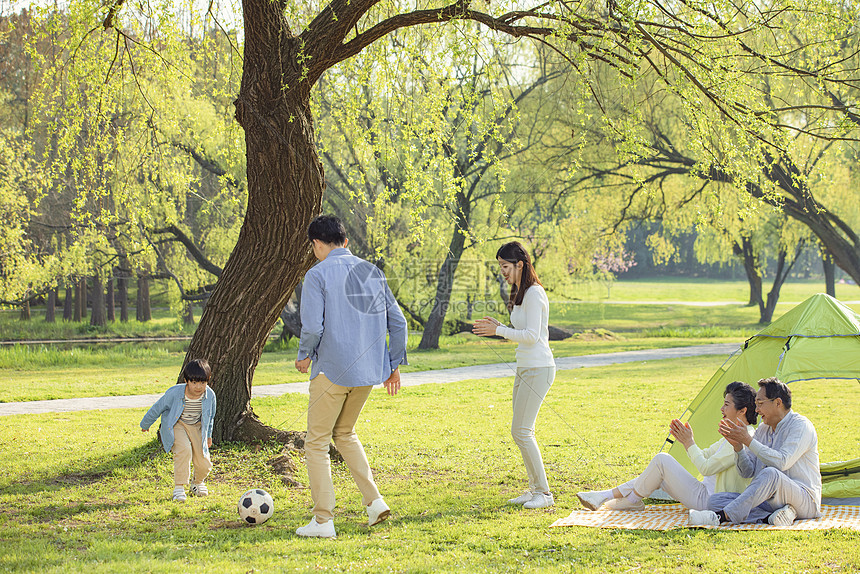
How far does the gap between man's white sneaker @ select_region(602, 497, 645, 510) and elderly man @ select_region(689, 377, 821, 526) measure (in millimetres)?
486

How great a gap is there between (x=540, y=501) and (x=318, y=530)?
1766mm

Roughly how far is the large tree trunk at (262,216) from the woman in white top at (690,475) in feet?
11.8

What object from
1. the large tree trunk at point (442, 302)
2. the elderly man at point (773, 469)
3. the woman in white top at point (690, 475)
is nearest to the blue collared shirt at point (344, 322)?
the woman in white top at point (690, 475)

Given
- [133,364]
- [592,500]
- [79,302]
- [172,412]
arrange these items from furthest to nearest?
[79,302]
[133,364]
[172,412]
[592,500]

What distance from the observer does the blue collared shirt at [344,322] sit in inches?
183

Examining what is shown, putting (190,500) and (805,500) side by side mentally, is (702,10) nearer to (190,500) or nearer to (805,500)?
(805,500)

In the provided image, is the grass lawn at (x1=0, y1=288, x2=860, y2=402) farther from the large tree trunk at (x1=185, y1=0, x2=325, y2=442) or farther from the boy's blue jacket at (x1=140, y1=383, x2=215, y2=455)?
the boy's blue jacket at (x1=140, y1=383, x2=215, y2=455)

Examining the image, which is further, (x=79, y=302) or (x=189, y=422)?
(x=79, y=302)

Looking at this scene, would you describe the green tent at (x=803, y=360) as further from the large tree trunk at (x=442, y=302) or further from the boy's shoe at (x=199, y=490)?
the large tree trunk at (x=442, y=302)

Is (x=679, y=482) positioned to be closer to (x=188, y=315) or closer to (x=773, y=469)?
(x=773, y=469)

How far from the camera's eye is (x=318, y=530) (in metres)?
4.81

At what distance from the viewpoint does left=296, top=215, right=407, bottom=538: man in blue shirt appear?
15.3 ft

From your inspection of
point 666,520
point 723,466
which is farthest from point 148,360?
point 723,466

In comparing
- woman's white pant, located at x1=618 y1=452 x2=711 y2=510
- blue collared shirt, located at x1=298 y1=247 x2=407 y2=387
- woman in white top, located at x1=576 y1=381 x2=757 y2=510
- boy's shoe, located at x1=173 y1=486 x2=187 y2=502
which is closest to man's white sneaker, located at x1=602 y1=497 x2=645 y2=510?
woman in white top, located at x1=576 y1=381 x2=757 y2=510
